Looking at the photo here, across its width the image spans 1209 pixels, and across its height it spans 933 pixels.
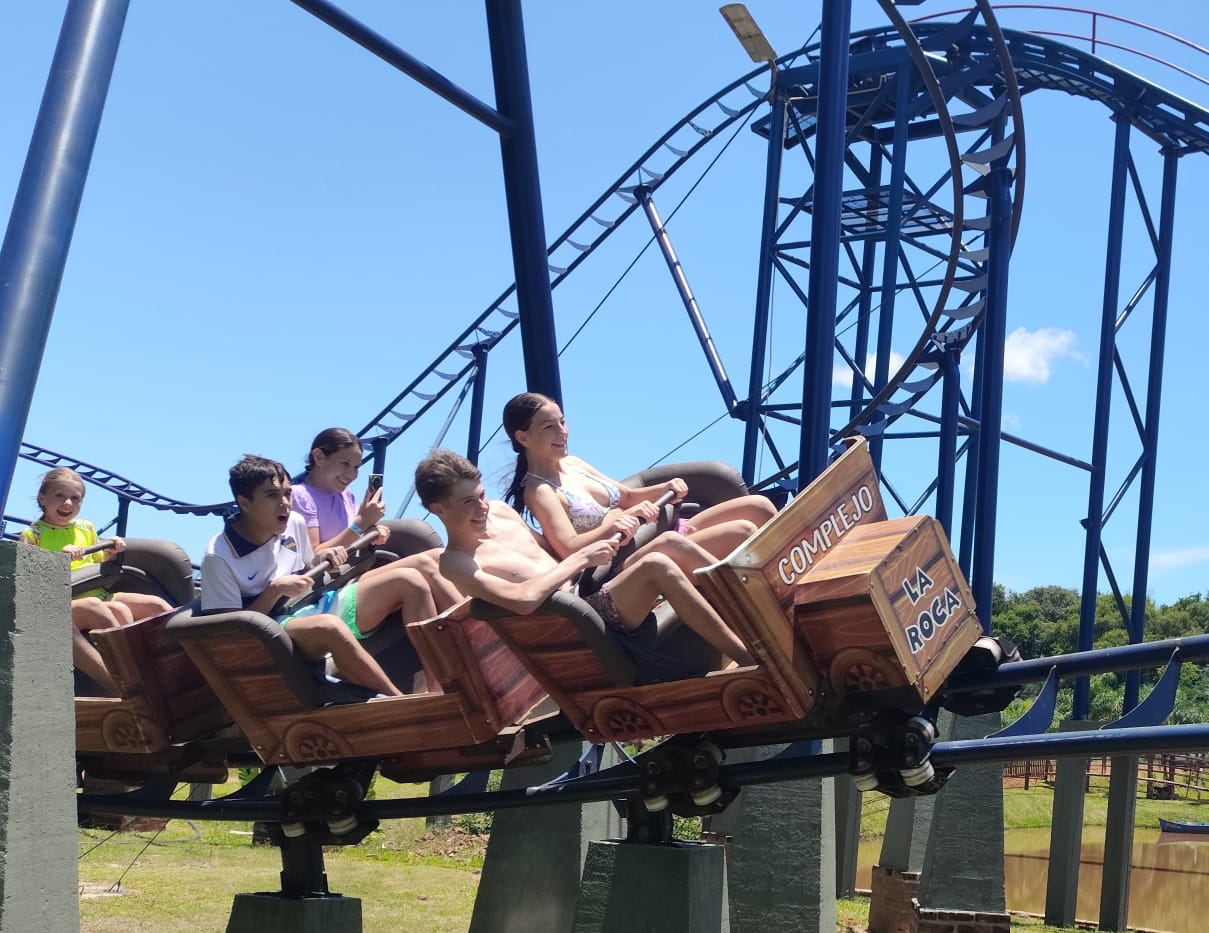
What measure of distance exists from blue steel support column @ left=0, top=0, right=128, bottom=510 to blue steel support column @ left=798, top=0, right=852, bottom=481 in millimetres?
2545

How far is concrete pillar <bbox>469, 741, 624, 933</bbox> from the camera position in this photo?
5.34 meters

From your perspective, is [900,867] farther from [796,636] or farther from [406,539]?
[796,636]

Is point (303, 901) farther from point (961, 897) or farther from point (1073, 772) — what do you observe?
point (1073, 772)

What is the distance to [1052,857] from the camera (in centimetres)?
927

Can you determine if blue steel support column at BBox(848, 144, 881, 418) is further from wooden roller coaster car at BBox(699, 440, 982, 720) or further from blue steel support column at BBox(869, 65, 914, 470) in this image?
wooden roller coaster car at BBox(699, 440, 982, 720)

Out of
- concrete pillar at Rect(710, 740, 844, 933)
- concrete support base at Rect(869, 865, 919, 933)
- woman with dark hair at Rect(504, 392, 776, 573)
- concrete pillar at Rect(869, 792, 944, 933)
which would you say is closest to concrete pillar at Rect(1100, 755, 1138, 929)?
concrete pillar at Rect(869, 792, 944, 933)

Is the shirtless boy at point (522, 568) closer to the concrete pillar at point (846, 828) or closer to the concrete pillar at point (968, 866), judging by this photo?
the concrete pillar at point (968, 866)

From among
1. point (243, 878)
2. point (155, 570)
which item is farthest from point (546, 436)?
point (243, 878)

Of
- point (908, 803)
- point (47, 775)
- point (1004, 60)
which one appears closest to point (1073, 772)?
point (908, 803)

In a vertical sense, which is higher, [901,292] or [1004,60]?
[901,292]

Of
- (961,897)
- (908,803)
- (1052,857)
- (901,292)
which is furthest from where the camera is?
(901,292)

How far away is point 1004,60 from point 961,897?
165 inches

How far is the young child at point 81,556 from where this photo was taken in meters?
4.43

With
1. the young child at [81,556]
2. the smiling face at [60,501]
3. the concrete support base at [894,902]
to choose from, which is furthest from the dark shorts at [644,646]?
the concrete support base at [894,902]
